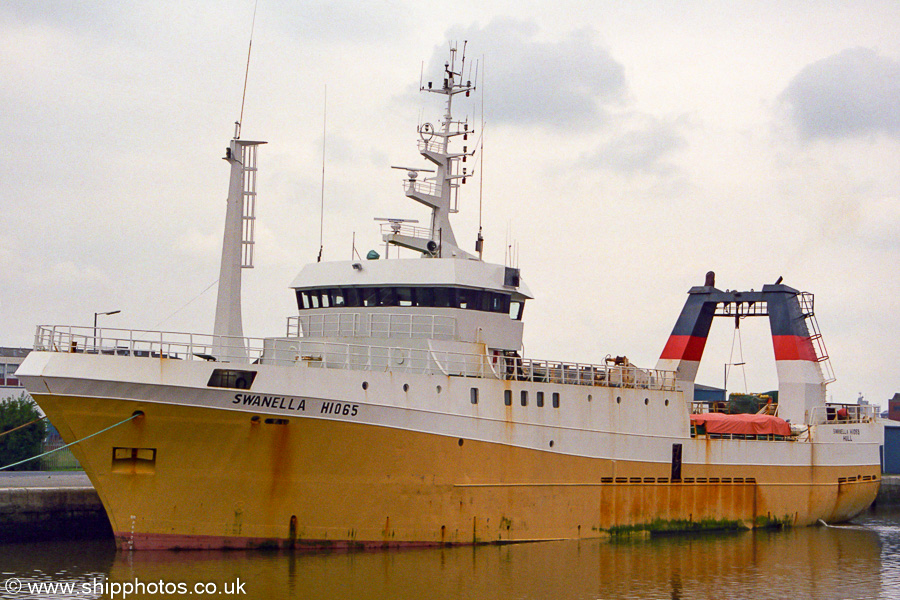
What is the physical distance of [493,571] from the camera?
76.2ft

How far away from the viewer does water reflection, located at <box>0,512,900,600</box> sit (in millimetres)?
21141

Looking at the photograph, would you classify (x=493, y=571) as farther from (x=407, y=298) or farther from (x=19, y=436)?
(x=19, y=436)

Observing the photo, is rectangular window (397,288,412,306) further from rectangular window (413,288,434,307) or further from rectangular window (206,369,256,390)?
rectangular window (206,369,256,390)

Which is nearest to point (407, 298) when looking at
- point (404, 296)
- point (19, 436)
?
Answer: point (404, 296)

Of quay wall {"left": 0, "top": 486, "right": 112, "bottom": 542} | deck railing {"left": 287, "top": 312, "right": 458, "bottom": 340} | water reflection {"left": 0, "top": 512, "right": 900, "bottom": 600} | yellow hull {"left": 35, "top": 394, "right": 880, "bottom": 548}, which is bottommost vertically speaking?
water reflection {"left": 0, "top": 512, "right": 900, "bottom": 600}

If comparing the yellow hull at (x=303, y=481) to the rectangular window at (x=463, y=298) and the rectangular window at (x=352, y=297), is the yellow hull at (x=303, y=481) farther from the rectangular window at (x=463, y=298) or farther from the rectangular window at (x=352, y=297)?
the rectangular window at (x=352, y=297)

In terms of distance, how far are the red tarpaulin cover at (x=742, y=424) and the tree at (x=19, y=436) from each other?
24.2 m

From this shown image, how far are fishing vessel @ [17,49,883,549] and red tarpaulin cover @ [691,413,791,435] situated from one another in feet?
0.22

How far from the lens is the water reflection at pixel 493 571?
832 inches

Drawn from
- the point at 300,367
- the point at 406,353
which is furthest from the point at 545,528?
the point at 300,367

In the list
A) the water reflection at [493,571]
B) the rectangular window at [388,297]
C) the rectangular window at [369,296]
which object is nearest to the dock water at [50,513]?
the water reflection at [493,571]

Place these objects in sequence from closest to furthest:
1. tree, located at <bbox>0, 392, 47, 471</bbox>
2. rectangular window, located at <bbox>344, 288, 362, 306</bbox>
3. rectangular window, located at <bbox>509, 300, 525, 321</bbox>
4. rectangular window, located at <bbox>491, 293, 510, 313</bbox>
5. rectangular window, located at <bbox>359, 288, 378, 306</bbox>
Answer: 1. rectangular window, located at <bbox>359, 288, 378, 306</bbox>
2. rectangular window, located at <bbox>344, 288, 362, 306</bbox>
3. rectangular window, located at <bbox>491, 293, 510, 313</bbox>
4. rectangular window, located at <bbox>509, 300, 525, 321</bbox>
5. tree, located at <bbox>0, 392, 47, 471</bbox>

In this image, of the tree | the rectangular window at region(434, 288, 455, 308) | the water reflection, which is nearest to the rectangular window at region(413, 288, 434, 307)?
the rectangular window at region(434, 288, 455, 308)

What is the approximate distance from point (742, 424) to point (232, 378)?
17.0 m
